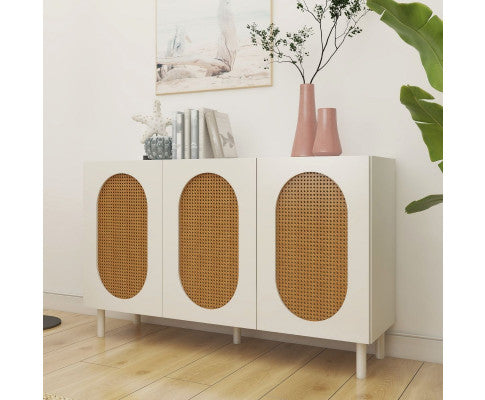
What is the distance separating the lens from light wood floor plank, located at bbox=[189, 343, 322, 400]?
1.79 meters

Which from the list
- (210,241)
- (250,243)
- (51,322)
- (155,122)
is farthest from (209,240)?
(51,322)

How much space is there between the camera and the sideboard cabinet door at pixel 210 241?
6.91 ft

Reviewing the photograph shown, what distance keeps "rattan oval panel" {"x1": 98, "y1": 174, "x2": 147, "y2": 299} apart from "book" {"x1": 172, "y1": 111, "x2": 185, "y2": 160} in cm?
23

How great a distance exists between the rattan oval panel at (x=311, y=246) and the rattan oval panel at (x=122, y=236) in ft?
2.27

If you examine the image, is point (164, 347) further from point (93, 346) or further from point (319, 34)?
point (319, 34)

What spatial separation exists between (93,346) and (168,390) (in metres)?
0.69

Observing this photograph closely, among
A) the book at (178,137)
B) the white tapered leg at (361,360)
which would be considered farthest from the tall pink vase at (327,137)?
the white tapered leg at (361,360)

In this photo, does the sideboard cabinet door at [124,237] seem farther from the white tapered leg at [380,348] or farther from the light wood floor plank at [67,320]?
the white tapered leg at [380,348]

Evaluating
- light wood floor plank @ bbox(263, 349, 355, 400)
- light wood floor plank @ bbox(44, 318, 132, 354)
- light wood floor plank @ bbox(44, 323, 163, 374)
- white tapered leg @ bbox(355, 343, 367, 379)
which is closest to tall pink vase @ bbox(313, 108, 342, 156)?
white tapered leg @ bbox(355, 343, 367, 379)

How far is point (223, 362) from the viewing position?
2.14 m
